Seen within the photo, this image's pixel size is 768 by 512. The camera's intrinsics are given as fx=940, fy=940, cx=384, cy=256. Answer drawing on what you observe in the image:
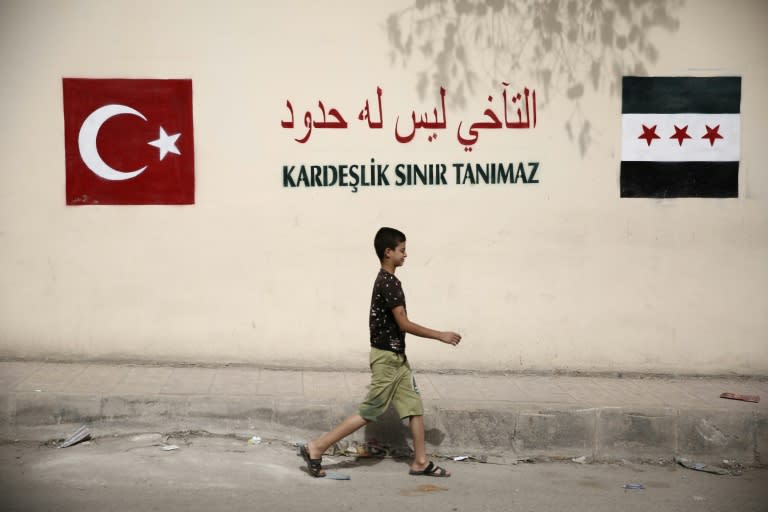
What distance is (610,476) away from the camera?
599cm

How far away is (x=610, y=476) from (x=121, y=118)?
459cm

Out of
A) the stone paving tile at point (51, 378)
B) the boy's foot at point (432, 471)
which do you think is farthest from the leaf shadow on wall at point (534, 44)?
the stone paving tile at point (51, 378)

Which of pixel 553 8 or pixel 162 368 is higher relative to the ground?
pixel 553 8

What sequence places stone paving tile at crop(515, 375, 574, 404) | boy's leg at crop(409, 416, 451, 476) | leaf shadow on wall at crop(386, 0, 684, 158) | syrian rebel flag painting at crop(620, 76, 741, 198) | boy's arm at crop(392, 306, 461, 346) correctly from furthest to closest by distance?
syrian rebel flag painting at crop(620, 76, 741, 198), leaf shadow on wall at crop(386, 0, 684, 158), stone paving tile at crop(515, 375, 574, 404), boy's leg at crop(409, 416, 451, 476), boy's arm at crop(392, 306, 461, 346)

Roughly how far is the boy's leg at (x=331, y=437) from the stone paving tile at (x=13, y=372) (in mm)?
2304

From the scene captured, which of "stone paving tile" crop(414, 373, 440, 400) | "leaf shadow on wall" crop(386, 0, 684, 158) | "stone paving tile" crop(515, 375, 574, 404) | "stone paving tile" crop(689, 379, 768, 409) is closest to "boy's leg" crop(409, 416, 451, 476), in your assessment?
"stone paving tile" crop(414, 373, 440, 400)

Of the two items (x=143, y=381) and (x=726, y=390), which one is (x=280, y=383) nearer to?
(x=143, y=381)

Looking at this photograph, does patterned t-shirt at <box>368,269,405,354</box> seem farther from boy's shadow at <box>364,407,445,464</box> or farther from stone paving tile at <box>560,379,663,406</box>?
stone paving tile at <box>560,379,663,406</box>

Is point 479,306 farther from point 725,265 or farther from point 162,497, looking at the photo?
point 162,497

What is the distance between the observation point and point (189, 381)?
275 inches

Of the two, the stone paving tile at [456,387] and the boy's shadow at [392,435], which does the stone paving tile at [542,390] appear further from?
the boy's shadow at [392,435]

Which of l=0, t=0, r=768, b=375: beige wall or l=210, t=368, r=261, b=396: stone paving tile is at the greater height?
l=0, t=0, r=768, b=375: beige wall

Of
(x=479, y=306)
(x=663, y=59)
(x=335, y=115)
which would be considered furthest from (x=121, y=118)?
(x=663, y=59)

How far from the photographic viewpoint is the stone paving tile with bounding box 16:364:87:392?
21.4 feet
